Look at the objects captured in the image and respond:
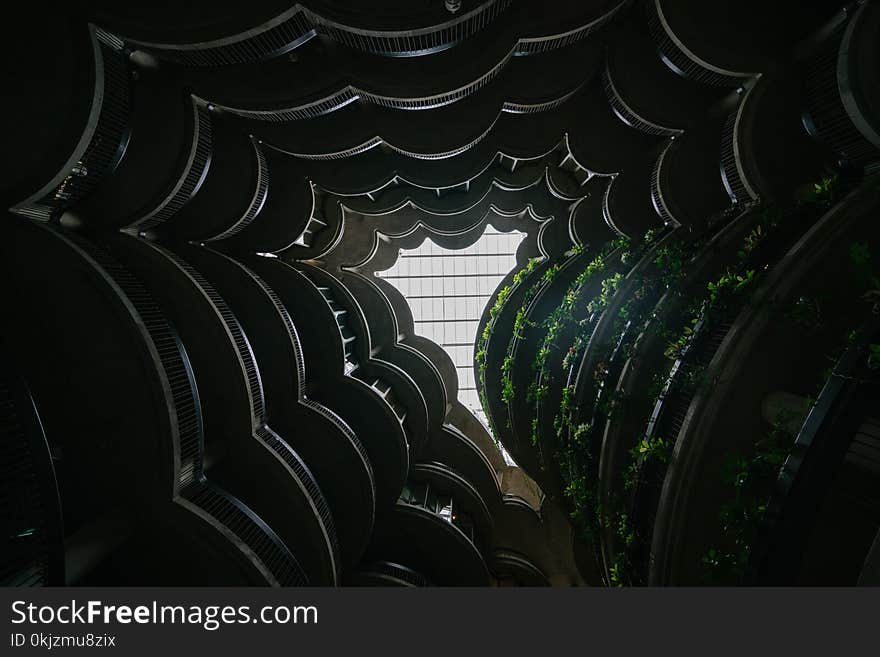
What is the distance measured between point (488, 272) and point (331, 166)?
14103 mm

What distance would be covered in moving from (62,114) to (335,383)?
11.2m

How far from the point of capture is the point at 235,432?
36.2ft

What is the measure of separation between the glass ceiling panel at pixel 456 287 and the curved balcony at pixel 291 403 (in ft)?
43.8

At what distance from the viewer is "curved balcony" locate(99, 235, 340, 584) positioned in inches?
423

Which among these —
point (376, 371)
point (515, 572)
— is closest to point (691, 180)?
point (376, 371)

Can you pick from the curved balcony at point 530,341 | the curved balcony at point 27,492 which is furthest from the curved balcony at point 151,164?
the curved balcony at point 530,341

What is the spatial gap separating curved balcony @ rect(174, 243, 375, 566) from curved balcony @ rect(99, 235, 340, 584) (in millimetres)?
1971

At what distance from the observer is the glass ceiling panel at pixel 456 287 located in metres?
26.3

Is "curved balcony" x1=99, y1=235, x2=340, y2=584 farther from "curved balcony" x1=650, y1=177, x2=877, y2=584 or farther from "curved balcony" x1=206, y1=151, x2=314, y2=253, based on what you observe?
"curved balcony" x1=650, y1=177, x2=877, y2=584

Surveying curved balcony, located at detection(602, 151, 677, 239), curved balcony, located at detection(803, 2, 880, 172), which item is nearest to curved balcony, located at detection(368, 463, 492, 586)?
curved balcony, located at detection(602, 151, 677, 239)

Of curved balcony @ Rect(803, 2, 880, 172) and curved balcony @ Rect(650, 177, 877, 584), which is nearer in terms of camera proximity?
curved balcony @ Rect(650, 177, 877, 584)

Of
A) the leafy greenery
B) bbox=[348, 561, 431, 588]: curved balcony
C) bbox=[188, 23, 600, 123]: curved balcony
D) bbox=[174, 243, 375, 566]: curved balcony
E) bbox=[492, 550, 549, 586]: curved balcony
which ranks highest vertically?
bbox=[188, 23, 600, 123]: curved balcony
